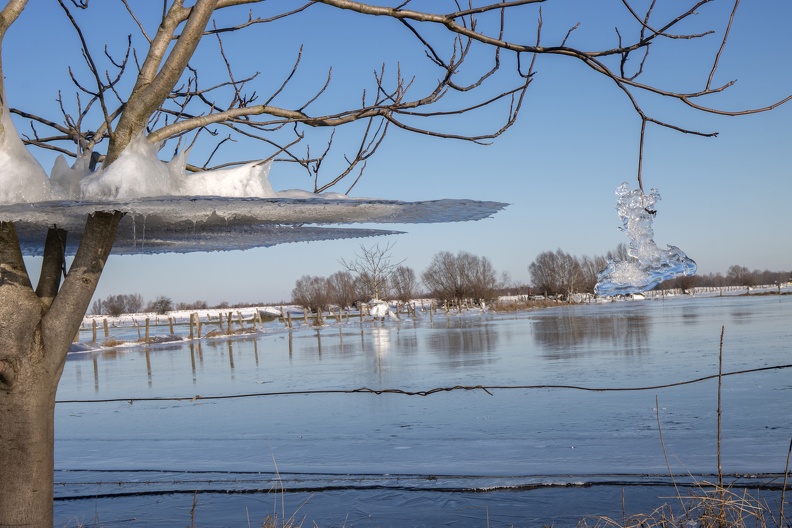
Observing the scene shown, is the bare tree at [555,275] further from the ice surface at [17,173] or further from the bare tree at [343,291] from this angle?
the bare tree at [343,291]

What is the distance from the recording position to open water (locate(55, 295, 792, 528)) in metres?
5.78

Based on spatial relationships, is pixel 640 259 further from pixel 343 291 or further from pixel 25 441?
pixel 343 291

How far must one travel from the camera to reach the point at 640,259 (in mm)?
1736

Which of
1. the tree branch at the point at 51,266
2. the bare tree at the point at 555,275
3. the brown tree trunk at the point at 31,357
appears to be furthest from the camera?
the bare tree at the point at 555,275

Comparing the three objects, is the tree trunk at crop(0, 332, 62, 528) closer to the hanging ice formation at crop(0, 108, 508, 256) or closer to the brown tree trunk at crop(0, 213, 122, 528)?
the brown tree trunk at crop(0, 213, 122, 528)

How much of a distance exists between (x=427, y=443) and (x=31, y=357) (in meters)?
6.25

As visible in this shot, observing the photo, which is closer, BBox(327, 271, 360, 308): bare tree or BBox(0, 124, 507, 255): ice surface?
BBox(0, 124, 507, 255): ice surface

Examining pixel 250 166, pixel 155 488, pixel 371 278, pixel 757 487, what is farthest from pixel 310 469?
pixel 371 278

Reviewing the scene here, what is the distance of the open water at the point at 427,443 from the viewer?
5777mm

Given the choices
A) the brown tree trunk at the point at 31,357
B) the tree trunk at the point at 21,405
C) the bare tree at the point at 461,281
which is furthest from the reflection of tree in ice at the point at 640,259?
the bare tree at the point at 461,281

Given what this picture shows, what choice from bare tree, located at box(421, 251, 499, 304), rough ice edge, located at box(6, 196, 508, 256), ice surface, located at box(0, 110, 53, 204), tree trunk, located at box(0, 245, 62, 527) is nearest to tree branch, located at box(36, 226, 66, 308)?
rough ice edge, located at box(6, 196, 508, 256)

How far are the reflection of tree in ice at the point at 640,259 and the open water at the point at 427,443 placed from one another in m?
1.77

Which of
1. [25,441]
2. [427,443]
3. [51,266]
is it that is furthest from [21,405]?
[427,443]

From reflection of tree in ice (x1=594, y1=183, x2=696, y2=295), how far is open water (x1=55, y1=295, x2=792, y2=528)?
1768 mm
